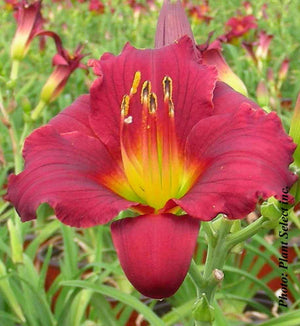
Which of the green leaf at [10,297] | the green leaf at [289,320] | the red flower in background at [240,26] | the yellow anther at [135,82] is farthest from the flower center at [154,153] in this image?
the red flower in background at [240,26]

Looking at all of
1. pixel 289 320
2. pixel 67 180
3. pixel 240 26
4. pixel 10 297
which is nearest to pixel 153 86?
pixel 67 180

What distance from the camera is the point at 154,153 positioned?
0.68 m

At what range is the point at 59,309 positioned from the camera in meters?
1.53

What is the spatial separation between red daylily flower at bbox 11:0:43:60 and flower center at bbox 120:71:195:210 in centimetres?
102

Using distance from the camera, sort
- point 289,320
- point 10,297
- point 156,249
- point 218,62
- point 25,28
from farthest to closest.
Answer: point 25,28
point 10,297
point 289,320
point 218,62
point 156,249

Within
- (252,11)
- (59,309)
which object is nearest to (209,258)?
(59,309)

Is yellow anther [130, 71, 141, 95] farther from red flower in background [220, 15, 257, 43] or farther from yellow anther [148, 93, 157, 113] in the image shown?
red flower in background [220, 15, 257, 43]

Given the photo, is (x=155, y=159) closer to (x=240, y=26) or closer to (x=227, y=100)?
(x=227, y=100)

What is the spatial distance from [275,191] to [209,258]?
0.63 feet

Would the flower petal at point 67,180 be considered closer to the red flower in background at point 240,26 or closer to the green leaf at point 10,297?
the green leaf at point 10,297

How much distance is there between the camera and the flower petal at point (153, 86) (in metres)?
0.70

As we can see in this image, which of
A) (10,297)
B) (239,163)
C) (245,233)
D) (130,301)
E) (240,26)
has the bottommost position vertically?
(10,297)

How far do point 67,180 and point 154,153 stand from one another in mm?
110

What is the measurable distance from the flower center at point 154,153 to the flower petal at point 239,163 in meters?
0.04
